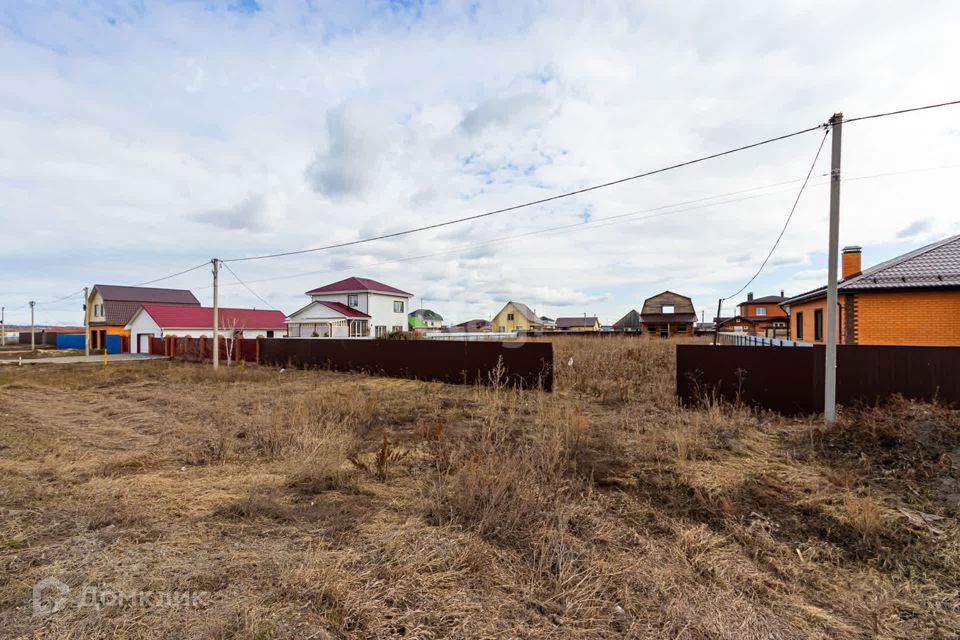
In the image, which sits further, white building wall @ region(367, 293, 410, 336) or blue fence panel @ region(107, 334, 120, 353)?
white building wall @ region(367, 293, 410, 336)

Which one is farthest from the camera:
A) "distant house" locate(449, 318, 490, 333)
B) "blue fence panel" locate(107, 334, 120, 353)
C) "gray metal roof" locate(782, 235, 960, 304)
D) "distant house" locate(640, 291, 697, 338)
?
"distant house" locate(449, 318, 490, 333)

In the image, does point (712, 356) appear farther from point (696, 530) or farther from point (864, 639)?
point (864, 639)

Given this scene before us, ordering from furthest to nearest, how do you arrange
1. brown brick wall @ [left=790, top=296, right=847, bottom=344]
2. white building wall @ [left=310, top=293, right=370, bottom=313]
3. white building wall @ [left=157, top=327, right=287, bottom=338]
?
1. white building wall @ [left=310, top=293, right=370, bottom=313]
2. white building wall @ [left=157, top=327, right=287, bottom=338]
3. brown brick wall @ [left=790, top=296, right=847, bottom=344]

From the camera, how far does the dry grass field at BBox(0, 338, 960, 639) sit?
234 cm

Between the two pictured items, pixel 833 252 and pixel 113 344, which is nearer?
pixel 833 252

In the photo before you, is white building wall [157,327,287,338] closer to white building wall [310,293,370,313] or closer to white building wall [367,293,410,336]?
white building wall [310,293,370,313]

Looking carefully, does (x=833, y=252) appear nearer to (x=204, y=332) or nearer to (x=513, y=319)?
(x=204, y=332)

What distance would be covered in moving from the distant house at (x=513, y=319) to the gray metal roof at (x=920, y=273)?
189ft

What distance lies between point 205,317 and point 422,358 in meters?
28.2

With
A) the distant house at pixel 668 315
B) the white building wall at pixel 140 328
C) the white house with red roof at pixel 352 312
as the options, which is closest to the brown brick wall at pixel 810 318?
the distant house at pixel 668 315

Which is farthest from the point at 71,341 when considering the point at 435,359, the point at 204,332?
the point at 435,359

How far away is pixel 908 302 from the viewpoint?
12.9 meters

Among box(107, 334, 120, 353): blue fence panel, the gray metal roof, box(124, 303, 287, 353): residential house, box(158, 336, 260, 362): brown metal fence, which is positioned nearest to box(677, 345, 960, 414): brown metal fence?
the gray metal roof

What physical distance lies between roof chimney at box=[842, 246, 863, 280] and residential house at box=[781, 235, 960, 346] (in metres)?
2.67
